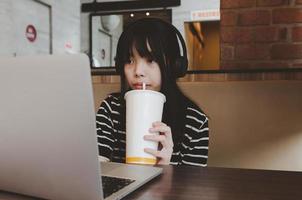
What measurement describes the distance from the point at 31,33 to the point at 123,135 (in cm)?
268

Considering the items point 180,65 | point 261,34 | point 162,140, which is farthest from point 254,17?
point 162,140

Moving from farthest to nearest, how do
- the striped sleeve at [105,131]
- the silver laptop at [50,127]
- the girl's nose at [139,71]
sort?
the striped sleeve at [105,131]
the girl's nose at [139,71]
the silver laptop at [50,127]

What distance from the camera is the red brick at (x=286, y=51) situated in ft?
5.05

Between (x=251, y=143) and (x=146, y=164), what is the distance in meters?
0.65

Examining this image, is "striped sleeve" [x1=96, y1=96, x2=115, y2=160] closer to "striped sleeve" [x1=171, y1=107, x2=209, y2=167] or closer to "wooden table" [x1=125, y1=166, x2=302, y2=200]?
Answer: "striped sleeve" [x1=171, y1=107, x2=209, y2=167]

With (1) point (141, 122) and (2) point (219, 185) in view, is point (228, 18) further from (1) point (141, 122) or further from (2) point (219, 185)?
(2) point (219, 185)

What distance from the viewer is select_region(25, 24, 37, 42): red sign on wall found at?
354cm

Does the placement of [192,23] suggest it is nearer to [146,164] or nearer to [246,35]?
[246,35]

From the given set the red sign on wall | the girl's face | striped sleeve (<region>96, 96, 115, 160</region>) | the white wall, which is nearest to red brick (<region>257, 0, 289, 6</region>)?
the girl's face

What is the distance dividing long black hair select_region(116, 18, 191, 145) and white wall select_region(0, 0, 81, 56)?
229 cm

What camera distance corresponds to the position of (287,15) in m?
1.54

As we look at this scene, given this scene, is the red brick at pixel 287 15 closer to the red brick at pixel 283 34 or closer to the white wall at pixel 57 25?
the red brick at pixel 283 34

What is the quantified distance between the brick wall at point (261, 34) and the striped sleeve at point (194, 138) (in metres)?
0.43

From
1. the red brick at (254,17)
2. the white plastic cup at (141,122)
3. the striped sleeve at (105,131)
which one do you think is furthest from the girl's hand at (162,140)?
the red brick at (254,17)
